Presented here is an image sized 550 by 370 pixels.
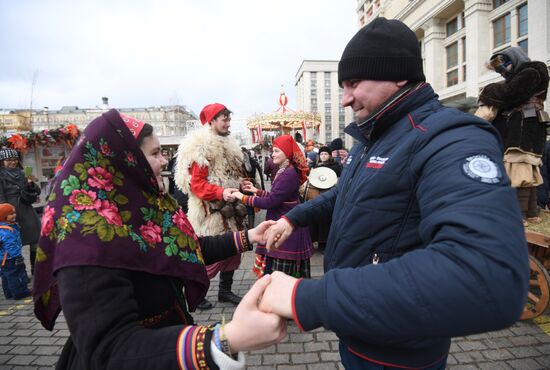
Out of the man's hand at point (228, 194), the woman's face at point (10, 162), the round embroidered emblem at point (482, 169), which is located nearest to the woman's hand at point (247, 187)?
the man's hand at point (228, 194)

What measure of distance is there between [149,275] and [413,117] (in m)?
1.29

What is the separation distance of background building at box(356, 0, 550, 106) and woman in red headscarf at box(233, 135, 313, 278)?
11385mm

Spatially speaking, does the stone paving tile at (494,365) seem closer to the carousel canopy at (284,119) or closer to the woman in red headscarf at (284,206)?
the woman in red headscarf at (284,206)

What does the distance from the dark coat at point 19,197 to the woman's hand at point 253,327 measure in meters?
5.90

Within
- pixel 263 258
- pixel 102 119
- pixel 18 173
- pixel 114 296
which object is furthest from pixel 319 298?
pixel 18 173

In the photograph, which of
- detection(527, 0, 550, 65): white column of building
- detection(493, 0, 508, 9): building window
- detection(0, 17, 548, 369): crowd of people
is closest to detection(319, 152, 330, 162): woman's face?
detection(0, 17, 548, 369): crowd of people

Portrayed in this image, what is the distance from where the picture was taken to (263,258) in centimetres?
396

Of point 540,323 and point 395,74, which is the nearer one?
point 395,74

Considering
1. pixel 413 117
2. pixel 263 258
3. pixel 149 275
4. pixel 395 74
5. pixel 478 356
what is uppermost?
pixel 395 74

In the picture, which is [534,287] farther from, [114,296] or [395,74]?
[114,296]

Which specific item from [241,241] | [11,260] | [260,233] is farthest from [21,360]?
[260,233]

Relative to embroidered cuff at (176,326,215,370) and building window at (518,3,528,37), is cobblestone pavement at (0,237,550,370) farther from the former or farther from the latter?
building window at (518,3,528,37)

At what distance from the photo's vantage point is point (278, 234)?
1845 mm

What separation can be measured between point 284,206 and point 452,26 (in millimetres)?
21492
